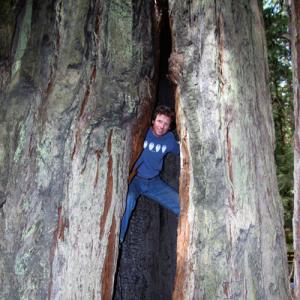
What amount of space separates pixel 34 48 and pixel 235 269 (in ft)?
8.14

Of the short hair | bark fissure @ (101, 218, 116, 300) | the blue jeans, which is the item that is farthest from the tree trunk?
bark fissure @ (101, 218, 116, 300)

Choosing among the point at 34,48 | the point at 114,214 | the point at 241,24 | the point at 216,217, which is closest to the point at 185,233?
the point at 216,217

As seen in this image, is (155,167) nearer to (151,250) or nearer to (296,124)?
(151,250)

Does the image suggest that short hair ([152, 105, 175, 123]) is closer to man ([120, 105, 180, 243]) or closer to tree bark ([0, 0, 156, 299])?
man ([120, 105, 180, 243])

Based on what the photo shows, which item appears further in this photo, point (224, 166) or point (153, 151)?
point (153, 151)

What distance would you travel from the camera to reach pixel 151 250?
493cm

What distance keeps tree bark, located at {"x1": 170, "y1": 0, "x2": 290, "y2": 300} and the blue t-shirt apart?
83 cm

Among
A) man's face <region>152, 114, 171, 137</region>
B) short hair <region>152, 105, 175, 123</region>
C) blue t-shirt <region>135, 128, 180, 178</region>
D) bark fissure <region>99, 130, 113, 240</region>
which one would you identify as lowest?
bark fissure <region>99, 130, 113, 240</region>

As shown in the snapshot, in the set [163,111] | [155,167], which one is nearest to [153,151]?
[155,167]

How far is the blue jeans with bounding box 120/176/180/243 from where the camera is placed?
427cm

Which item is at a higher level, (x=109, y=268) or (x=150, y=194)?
(x=150, y=194)

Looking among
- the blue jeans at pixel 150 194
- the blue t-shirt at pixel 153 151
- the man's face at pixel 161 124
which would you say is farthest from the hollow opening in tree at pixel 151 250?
the man's face at pixel 161 124

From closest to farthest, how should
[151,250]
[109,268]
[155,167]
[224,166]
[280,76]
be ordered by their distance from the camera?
1. [224,166]
2. [109,268]
3. [155,167]
4. [151,250]
5. [280,76]

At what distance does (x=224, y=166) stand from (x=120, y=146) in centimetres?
95
